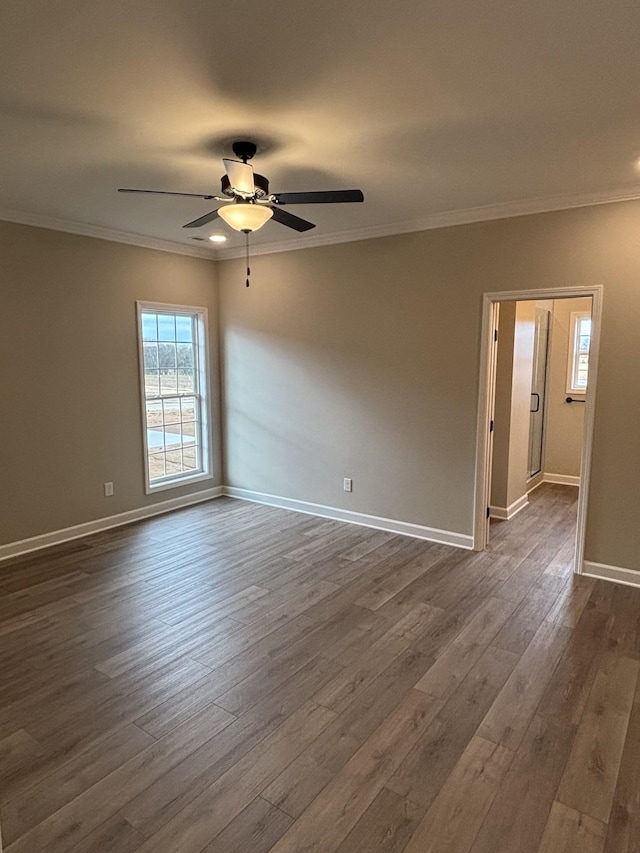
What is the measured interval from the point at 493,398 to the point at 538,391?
2.51 meters

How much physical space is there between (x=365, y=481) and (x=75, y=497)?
2.68 meters

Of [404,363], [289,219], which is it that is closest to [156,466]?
[404,363]

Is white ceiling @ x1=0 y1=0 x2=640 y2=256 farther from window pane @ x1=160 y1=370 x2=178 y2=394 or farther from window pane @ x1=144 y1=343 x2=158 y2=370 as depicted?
window pane @ x1=160 y1=370 x2=178 y2=394

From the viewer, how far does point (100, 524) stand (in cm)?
486

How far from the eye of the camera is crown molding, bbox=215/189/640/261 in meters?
3.55

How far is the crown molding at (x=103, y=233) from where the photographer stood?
408cm

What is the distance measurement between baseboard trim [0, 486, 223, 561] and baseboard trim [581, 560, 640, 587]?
394 cm

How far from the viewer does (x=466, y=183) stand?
11.2 feet

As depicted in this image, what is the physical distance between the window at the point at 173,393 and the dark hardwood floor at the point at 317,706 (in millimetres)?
1556

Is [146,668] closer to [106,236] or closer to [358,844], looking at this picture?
[358,844]

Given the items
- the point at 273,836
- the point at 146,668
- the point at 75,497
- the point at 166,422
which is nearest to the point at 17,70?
the point at 146,668

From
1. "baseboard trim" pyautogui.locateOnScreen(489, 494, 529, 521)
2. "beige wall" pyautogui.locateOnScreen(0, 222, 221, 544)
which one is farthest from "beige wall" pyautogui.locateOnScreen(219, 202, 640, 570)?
"beige wall" pyautogui.locateOnScreen(0, 222, 221, 544)

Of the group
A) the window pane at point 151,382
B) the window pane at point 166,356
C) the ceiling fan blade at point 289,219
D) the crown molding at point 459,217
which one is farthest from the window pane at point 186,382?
the ceiling fan blade at point 289,219

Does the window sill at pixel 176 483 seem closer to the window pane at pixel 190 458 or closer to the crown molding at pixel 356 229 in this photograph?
the window pane at pixel 190 458
